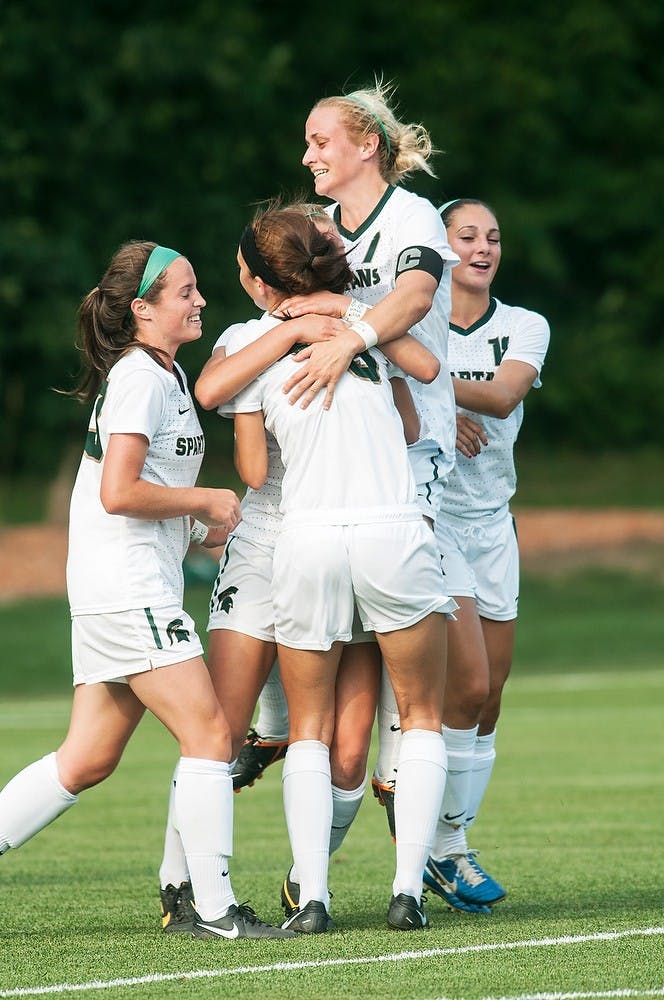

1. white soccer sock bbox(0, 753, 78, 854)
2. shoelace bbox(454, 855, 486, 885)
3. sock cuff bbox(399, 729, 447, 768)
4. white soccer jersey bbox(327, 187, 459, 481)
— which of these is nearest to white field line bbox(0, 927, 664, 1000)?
sock cuff bbox(399, 729, 447, 768)

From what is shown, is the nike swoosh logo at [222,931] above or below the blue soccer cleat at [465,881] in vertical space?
below

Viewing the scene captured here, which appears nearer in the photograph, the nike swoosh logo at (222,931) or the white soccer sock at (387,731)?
the nike swoosh logo at (222,931)

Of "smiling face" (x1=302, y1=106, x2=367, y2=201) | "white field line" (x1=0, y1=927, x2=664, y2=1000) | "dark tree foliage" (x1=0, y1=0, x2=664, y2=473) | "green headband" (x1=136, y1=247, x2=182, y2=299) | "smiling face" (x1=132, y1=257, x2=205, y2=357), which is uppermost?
"dark tree foliage" (x1=0, y1=0, x2=664, y2=473)

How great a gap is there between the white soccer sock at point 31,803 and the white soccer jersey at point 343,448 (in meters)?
1.00

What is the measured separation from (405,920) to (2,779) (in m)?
5.40

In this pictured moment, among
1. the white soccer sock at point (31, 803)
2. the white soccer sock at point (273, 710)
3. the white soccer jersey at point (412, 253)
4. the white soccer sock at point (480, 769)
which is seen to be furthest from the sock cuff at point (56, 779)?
the white soccer sock at point (480, 769)

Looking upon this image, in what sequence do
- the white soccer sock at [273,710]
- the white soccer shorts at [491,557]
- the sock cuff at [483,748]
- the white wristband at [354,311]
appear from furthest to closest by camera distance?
1. the sock cuff at [483,748]
2. the white soccer shorts at [491,557]
3. the white soccer sock at [273,710]
4. the white wristband at [354,311]

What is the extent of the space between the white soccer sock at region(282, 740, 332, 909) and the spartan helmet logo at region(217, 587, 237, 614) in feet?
1.50

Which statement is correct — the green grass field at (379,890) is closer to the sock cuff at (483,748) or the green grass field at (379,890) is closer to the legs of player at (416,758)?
the legs of player at (416,758)

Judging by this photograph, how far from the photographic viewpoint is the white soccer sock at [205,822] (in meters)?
4.47

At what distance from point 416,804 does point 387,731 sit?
0.45 meters

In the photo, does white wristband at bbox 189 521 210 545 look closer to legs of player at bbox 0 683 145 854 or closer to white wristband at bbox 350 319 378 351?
legs of player at bbox 0 683 145 854

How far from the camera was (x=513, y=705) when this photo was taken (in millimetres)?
14586

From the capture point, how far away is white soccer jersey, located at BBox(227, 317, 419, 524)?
4488 millimetres
